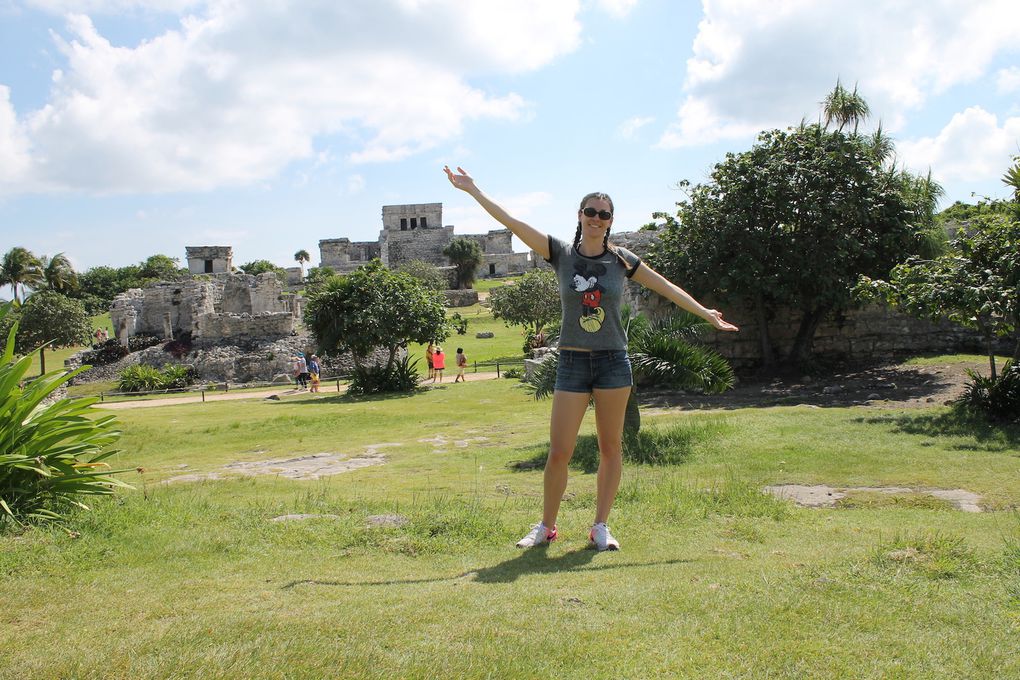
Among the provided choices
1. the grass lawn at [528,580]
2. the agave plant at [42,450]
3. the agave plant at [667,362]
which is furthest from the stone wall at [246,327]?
the agave plant at [42,450]

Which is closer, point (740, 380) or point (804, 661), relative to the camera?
point (804, 661)

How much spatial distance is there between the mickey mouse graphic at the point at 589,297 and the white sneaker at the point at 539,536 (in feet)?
3.67

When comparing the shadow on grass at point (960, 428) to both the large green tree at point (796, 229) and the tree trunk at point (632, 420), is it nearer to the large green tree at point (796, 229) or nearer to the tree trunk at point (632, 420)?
the tree trunk at point (632, 420)

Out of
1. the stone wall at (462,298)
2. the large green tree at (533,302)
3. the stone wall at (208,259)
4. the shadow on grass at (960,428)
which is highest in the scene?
the stone wall at (208,259)

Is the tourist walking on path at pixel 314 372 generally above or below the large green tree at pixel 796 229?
below

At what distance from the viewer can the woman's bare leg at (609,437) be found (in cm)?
412

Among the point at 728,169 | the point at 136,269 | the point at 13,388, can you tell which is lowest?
the point at 13,388

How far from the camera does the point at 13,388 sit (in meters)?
4.59

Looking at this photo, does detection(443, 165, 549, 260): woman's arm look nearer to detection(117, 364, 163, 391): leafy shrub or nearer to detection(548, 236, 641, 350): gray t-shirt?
detection(548, 236, 641, 350): gray t-shirt

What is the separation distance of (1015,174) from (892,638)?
8487 millimetres

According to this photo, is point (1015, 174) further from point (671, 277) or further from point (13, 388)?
point (13, 388)

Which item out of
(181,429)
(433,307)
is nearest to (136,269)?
(433,307)

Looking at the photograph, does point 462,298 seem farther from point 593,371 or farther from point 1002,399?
point 593,371

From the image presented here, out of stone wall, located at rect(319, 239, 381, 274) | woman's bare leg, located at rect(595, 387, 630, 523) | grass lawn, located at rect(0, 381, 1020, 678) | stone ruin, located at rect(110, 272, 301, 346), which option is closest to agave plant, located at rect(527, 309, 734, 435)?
grass lawn, located at rect(0, 381, 1020, 678)
